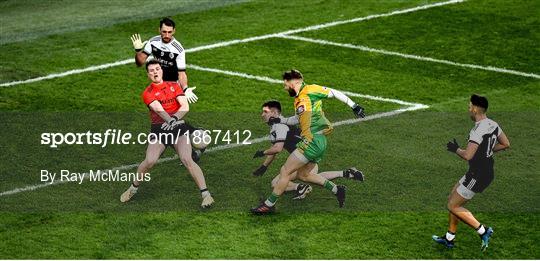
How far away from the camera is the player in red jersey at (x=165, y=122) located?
17.5 meters

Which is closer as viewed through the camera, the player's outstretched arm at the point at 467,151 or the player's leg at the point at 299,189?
the player's outstretched arm at the point at 467,151

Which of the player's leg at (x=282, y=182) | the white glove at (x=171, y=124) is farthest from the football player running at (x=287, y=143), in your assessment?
the white glove at (x=171, y=124)

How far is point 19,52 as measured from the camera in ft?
83.9

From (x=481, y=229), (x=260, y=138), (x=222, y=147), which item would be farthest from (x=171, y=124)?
(x=481, y=229)

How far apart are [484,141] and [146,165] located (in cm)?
473

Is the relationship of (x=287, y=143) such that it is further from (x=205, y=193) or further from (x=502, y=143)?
(x=502, y=143)

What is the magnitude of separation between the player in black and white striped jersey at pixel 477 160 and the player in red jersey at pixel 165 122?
3508 millimetres

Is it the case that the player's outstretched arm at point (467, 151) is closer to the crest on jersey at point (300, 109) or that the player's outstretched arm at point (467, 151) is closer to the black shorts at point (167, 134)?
the crest on jersey at point (300, 109)

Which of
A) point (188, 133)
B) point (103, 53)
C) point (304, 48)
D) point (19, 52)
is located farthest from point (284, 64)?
point (188, 133)

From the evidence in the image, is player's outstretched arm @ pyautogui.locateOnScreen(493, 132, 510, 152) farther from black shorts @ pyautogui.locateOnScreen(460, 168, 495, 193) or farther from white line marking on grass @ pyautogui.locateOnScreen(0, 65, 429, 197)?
white line marking on grass @ pyautogui.locateOnScreen(0, 65, 429, 197)

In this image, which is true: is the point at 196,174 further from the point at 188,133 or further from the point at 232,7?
the point at 232,7

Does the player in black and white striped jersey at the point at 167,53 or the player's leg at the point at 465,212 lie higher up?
the player in black and white striped jersey at the point at 167,53

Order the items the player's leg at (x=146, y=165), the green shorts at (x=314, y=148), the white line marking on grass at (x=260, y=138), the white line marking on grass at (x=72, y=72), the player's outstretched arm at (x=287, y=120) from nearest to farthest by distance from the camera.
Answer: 1. the green shorts at (x=314, y=148)
2. the player's outstretched arm at (x=287, y=120)
3. the player's leg at (x=146, y=165)
4. the white line marking on grass at (x=260, y=138)
5. the white line marking on grass at (x=72, y=72)

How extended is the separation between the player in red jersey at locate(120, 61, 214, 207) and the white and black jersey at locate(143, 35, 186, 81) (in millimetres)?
1251
